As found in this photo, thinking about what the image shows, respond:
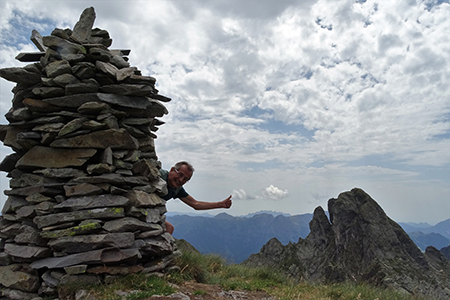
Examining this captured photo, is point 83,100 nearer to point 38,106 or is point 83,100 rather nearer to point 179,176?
point 38,106

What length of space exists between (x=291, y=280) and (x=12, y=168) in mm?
8888

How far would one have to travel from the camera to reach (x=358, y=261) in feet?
245

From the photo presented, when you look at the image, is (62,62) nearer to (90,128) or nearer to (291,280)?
(90,128)

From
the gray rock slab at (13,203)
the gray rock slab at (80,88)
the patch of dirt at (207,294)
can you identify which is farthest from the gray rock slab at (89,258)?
the gray rock slab at (80,88)

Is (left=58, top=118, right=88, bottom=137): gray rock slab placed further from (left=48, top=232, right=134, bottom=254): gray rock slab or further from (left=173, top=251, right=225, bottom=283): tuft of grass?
(left=173, top=251, right=225, bottom=283): tuft of grass

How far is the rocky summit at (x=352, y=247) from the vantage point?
68312 millimetres

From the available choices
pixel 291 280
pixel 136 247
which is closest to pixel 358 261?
pixel 291 280

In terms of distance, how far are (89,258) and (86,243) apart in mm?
315

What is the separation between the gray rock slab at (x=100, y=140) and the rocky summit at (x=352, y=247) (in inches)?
2443

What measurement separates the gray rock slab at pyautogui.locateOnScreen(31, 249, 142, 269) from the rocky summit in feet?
203

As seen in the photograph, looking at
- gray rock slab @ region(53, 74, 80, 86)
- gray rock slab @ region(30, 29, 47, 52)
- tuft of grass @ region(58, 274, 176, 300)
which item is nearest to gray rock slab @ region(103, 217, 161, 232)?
tuft of grass @ region(58, 274, 176, 300)

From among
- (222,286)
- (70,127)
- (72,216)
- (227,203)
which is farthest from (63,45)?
(222,286)

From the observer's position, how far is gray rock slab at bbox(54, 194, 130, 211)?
21.5 feet

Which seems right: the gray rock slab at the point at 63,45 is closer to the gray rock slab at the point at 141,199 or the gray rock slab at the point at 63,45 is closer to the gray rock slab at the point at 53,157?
the gray rock slab at the point at 53,157
